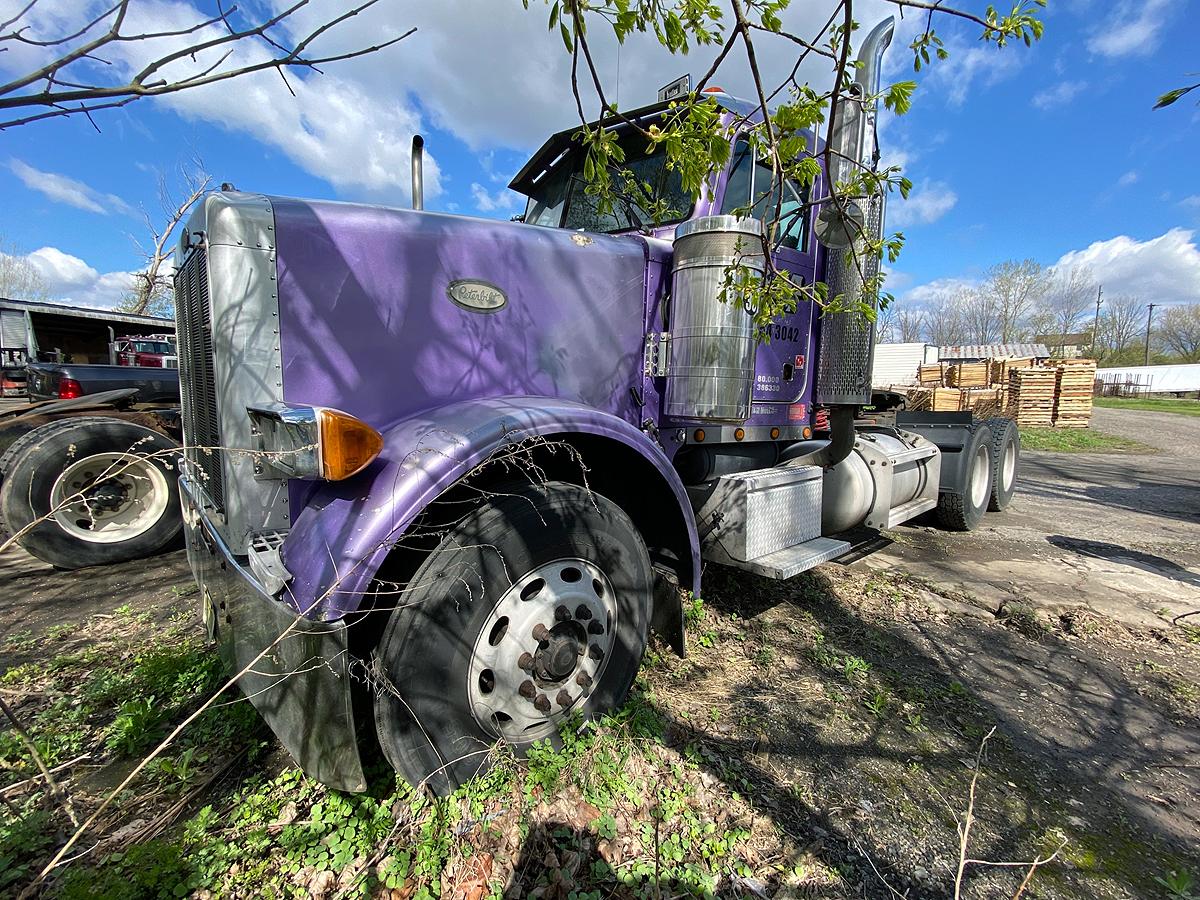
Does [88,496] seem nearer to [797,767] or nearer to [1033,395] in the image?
[797,767]

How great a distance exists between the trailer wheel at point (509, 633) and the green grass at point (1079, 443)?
15141mm

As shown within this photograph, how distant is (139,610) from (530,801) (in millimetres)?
3297

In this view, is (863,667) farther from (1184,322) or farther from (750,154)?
(1184,322)

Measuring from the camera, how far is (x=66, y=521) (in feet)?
14.7

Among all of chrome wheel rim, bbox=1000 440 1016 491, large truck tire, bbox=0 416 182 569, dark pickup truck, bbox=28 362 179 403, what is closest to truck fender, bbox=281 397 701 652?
large truck tire, bbox=0 416 182 569

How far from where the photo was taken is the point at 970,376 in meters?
20.3

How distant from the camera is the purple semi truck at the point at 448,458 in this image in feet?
6.14

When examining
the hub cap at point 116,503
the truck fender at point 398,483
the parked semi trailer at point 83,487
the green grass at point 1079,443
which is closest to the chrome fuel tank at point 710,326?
the truck fender at point 398,483

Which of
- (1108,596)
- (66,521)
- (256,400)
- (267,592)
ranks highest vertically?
(256,400)

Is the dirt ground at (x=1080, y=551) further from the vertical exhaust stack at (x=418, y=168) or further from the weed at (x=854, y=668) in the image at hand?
the vertical exhaust stack at (x=418, y=168)

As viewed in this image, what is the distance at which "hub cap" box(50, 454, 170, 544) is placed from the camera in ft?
14.8

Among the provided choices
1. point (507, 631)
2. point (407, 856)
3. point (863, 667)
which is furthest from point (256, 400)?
point (863, 667)

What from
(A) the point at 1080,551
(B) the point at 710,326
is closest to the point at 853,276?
(B) the point at 710,326

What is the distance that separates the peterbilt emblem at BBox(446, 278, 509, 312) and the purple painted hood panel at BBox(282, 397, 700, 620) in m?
0.48
